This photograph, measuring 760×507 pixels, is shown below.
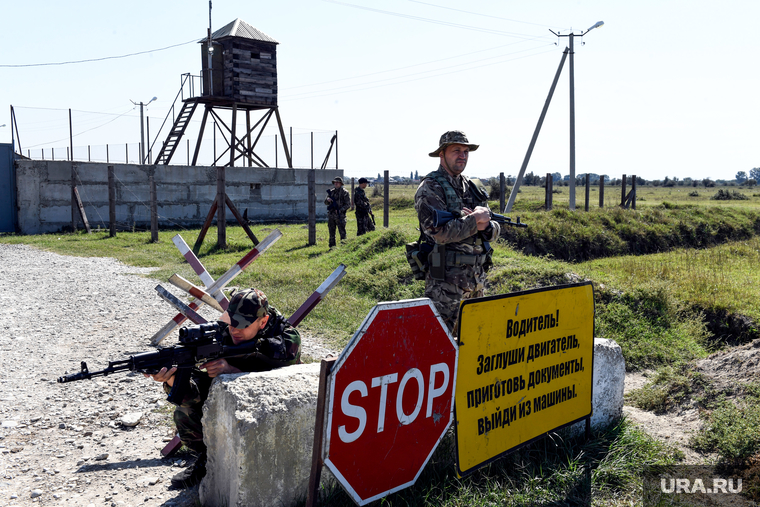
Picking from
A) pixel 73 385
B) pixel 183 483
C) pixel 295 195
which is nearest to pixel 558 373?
pixel 183 483

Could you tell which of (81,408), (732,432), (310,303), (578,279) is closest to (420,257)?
(310,303)

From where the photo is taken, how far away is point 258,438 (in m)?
2.77

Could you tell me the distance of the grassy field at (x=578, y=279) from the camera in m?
3.29

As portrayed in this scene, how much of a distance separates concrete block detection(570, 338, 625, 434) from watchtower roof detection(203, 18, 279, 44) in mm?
20364

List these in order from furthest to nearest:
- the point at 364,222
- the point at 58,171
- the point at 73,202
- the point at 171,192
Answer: the point at 171,192
the point at 58,171
the point at 73,202
the point at 364,222

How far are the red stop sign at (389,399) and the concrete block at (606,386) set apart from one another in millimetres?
1486

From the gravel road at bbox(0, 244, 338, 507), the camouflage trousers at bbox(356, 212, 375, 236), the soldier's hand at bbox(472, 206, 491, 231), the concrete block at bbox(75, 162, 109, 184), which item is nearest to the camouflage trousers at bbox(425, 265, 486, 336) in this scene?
the soldier's hand at bbox(472, 206, 491, 231)

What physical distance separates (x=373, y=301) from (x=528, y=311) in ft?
15.2

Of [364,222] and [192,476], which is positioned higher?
[364,222]

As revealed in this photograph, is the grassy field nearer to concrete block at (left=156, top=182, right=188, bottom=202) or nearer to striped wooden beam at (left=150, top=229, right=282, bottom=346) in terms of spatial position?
striped wooden beam at (left=150, top=229, right=282, bottom=346)

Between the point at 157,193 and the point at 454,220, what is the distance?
57.0ft

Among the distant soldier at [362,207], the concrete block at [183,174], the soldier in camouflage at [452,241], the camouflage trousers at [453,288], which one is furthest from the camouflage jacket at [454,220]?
the concrete block at [183,174]

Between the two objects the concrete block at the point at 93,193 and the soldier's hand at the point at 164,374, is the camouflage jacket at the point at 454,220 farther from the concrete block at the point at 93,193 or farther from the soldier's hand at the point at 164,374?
the concrete block at the point at 93,193

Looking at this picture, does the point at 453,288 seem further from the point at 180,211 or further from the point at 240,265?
the point at 180,211
